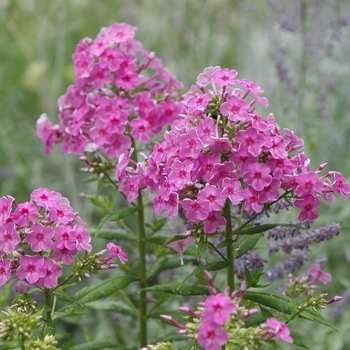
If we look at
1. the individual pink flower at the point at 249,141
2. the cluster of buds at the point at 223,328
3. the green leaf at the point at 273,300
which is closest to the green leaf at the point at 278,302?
the green leaf at the point at 273,300

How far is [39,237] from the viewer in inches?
73.0

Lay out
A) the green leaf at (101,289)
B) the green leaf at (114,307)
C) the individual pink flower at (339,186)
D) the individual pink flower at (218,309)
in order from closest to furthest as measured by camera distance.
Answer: the individual pink flower at (218,309), the individual pink flower at (339,186), the green leaf at (101,289), the green leaf at (114,307)

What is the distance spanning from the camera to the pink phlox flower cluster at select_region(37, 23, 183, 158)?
7.85ft

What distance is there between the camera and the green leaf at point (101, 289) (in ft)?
7.59

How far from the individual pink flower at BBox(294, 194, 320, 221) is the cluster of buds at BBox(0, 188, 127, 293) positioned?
1.91 ft

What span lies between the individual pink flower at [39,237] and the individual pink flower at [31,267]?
0.10ft

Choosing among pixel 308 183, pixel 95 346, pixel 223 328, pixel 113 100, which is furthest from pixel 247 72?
pixel 223 328

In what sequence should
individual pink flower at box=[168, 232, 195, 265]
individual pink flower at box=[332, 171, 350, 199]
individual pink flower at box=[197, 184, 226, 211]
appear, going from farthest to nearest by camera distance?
1. individual pink flower at box=[168, 232, 195, 265]
2. individual pink flower at box=[332, 171, 350, 199]
3. individual pink flower at box=[197, 184, 226, 211]

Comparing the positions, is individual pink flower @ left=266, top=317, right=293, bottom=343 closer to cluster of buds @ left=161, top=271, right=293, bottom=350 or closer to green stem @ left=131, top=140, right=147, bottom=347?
cluster of buds @ left=161, top=271, right=293, bottom=350

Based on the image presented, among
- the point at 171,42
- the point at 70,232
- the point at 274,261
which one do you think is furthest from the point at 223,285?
the point at 171,42

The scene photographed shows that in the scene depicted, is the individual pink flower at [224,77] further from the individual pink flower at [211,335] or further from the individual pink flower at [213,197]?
the individual pink flower at [211,335]

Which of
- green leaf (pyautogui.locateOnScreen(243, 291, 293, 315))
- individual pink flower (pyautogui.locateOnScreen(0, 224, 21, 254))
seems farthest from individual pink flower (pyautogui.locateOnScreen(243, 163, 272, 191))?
individual pink flower (pyautogui.locateOnScreen(0, 224, 21, 254))

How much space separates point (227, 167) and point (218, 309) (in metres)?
0.47

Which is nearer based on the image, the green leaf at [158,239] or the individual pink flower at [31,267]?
the individual pink flower at [31,267]
